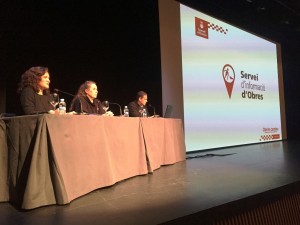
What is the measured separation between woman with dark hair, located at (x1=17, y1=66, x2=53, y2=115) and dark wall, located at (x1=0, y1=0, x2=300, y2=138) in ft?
2.90

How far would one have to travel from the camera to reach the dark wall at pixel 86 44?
2836 mm

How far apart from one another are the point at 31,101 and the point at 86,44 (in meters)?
1.62

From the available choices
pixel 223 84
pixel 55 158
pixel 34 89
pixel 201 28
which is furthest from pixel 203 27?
pixel 55 158

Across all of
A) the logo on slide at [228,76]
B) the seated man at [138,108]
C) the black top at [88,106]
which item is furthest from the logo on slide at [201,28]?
the black top at [88,106]

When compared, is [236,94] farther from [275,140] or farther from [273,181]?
[273,181]

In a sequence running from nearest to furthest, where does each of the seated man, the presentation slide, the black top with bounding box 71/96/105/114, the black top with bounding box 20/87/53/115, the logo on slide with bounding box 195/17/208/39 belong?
the black top with bounding box 20/87/53/115 < the black top with bounding box 71/96/105/114 < the seated man < the presentation slide < the logo on slide with bounding box 195/17/208/39

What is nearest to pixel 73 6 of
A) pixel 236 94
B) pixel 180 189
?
pixel 180 189

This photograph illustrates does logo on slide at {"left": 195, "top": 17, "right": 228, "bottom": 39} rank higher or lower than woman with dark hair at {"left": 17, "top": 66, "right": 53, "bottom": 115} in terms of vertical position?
higher

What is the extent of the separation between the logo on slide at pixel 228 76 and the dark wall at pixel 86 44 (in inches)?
44.3

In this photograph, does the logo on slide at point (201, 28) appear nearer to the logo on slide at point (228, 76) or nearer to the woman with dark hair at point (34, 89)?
the logo on slide at point (228, 76)

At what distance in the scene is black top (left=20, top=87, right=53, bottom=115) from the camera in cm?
197

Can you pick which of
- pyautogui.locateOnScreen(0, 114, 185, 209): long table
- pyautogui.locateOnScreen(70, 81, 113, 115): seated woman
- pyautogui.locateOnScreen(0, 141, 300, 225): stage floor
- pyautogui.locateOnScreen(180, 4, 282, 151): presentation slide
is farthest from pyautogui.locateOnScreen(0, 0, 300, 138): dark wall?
pyautogui.locateOnScreen(0, 141, 300, 225): stage floor

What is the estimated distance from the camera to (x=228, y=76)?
16.4 feet

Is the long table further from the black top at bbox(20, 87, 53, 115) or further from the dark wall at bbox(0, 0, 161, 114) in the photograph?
the dark wall at bbox(0, 0, 161, 114)
